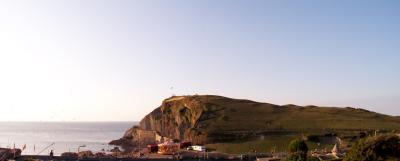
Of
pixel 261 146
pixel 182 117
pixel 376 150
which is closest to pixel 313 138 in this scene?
pixel 261 146

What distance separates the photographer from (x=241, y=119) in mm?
147000

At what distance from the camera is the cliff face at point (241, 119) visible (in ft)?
429

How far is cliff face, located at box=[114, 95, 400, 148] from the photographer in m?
131

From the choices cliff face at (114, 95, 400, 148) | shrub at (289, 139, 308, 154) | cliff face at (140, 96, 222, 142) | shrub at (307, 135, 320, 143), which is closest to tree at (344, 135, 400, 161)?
shrub at (289, 139, 308, 154)

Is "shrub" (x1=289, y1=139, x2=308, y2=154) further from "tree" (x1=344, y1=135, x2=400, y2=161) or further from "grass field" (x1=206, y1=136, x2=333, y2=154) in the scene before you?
"grass field" (x1=206, y1=136, x2=333, y2=154)

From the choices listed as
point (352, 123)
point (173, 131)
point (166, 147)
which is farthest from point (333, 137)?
point (173, 131)

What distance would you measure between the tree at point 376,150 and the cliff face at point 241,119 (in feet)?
225

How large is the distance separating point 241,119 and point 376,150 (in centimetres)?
9161

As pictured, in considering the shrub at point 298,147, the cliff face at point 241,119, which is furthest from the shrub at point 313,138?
the shrub at point 298,147

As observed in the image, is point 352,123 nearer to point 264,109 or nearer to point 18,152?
point 264,109

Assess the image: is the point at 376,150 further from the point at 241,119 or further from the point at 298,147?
the point at 241,119

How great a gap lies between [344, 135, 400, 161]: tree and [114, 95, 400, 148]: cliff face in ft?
225

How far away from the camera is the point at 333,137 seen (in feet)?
389

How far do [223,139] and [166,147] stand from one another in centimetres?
1771
